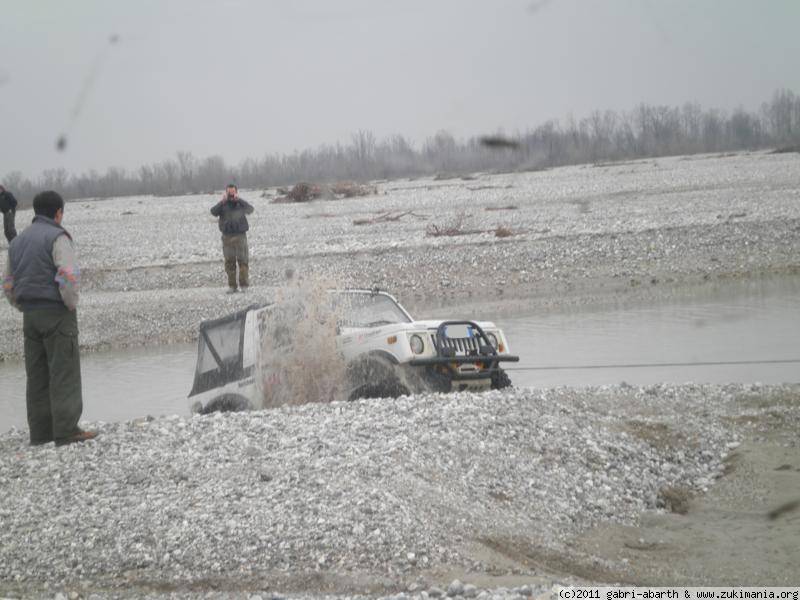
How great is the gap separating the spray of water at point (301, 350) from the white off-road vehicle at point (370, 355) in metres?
0.04

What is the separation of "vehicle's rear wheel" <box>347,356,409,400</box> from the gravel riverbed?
1.20 meters

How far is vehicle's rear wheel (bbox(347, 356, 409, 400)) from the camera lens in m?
12.0

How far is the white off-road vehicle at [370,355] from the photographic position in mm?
11961

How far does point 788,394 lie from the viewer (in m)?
12.0

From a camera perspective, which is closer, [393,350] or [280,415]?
[280,415]

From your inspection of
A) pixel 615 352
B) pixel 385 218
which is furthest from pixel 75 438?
pixel 385 218

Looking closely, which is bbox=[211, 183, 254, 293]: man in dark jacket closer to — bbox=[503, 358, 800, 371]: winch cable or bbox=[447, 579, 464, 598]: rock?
bbox=[503, 358, 800, 371]: winch cable

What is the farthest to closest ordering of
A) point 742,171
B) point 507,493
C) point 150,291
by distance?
point 742,171 < point 150,291 < point 507,493

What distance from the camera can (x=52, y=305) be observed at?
32.9ft

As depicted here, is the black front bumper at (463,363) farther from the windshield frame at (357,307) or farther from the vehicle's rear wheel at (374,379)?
the windshield frame at (357,307)

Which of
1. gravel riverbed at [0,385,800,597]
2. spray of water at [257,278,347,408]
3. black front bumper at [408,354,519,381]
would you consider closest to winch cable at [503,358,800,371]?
black front bumper at [408,354,519,381]

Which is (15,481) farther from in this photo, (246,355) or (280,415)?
(246,355)

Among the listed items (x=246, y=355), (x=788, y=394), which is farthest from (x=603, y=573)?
(x=246, y=355)

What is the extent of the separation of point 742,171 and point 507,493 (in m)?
44.2
